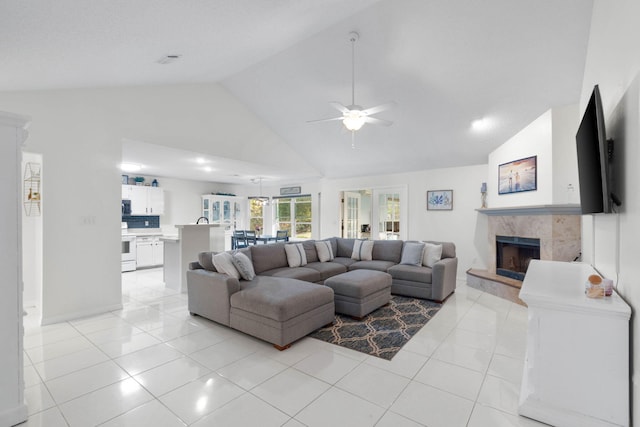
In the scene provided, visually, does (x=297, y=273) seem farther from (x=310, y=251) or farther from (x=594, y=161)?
(x=594, y=161)

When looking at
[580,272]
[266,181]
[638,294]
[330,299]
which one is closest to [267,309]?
[330,299]

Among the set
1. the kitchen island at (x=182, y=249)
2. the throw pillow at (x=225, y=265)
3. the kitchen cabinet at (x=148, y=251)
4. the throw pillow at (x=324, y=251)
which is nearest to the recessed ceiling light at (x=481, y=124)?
the throw pillow at (x=324, y=251)

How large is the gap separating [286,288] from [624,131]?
294cm

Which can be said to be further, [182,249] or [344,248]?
[344,248]

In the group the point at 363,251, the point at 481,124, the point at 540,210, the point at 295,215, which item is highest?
the point at 481,124

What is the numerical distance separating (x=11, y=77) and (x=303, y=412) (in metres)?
3.90

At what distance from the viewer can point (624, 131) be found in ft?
5.76

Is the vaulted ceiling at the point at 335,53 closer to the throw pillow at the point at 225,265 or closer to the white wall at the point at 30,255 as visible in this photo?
the white wall at the point at 30,255

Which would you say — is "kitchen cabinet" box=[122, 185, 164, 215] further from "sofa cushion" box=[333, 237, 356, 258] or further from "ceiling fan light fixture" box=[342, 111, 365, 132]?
"ceiling fan light fixture" box=[342, 111, 365, 132]

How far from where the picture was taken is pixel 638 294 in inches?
59.8

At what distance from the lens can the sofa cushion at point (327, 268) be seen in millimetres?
4812

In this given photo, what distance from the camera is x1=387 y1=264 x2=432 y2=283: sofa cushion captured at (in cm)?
448

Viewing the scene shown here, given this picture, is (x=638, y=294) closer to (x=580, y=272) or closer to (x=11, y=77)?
(x=580, y=272)

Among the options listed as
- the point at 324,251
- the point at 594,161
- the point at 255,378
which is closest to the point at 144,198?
the point at 324,251
